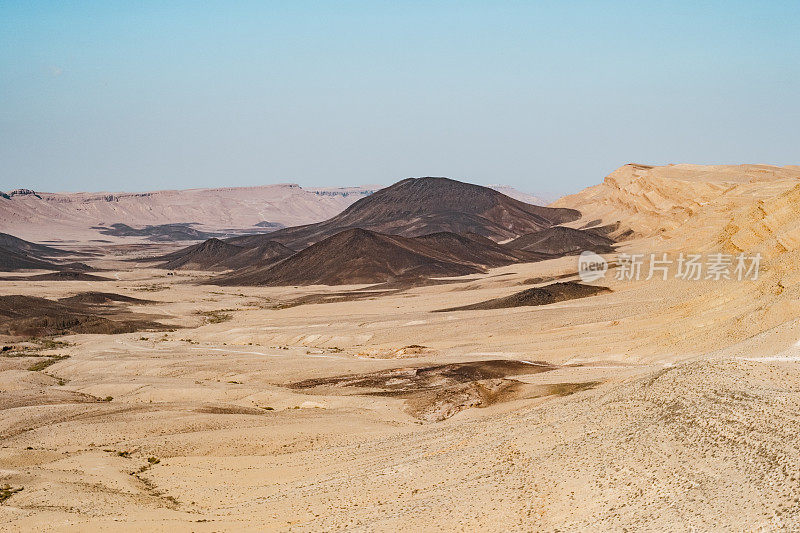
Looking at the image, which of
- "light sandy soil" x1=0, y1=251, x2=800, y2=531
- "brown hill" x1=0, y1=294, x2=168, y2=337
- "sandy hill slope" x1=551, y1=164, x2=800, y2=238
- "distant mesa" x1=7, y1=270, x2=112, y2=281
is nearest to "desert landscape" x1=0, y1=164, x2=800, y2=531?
"light sandy soil" x1=0, y1=251, x2=800, y2=531

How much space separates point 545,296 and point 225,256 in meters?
104

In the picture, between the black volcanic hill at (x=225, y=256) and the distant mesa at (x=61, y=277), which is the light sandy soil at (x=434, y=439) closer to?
the distant mesa at (x=61, y=277)

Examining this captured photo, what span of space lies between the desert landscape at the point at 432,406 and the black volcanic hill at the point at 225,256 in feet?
184

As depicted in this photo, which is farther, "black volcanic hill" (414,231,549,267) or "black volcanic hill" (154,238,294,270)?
"black volcanic hill" (154,238,294,270)

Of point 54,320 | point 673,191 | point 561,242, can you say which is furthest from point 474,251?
point 54,320

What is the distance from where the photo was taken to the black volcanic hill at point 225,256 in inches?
6166

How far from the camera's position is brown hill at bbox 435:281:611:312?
76.6 meters

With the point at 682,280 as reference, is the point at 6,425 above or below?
below

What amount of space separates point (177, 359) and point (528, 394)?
95.5 ft

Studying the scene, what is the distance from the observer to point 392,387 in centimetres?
4691

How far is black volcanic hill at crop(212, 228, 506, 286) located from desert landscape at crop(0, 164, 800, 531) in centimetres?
2519

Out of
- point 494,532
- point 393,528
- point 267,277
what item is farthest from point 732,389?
point 267,277

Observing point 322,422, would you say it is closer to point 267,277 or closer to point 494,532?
point 494,532

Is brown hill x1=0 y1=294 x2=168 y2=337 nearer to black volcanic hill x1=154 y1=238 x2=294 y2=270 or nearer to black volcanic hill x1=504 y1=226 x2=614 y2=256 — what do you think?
black volcanic hill x1=154 y1=238 x2=294 y2=270
